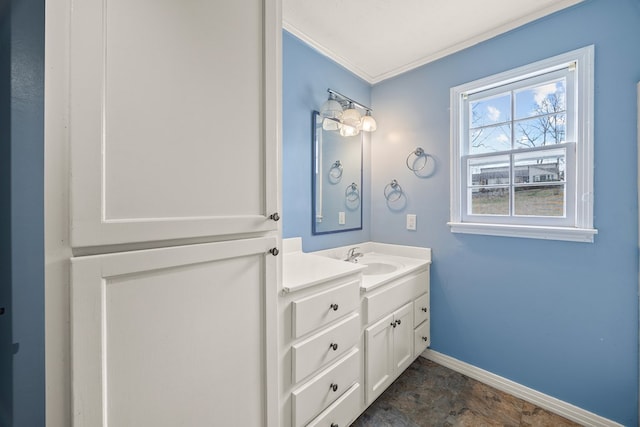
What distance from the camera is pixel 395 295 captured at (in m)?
1.73

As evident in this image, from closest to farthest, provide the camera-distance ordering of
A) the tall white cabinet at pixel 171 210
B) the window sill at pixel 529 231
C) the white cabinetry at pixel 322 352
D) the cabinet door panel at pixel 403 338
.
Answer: the tall white cabinet at pixel 171 210 → the white cabinetry at pixel 322 352 → the window sill at pixel 529 231 → the cabinet door panel at pixel 403 338

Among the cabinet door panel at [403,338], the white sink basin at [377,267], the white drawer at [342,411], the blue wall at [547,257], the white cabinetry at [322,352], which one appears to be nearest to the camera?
the white cabinetry at [322,352]

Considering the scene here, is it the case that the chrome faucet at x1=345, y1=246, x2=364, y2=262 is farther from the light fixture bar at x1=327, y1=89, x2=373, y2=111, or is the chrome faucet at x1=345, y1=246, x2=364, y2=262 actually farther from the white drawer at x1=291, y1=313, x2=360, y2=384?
the light fixture bar at x1=327, y1=89, x2=373, y2=111

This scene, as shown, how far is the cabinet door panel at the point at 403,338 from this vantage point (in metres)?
1.75

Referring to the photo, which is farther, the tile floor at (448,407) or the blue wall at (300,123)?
the blue wall at (300,123)

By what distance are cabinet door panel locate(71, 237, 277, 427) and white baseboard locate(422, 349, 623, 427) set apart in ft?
5.29

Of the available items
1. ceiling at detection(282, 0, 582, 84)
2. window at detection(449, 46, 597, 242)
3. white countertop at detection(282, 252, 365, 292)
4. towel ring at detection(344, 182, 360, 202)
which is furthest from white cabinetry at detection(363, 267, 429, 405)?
ceiling at detection(282, 0, 582, 84)

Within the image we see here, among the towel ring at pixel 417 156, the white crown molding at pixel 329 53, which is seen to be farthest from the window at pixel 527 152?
the white crown molding at pixel 329 53

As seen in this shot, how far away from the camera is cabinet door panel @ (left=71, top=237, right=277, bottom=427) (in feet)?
2.02

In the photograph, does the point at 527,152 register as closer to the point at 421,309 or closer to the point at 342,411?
the point at 421,309

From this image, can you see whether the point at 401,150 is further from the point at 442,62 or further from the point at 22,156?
the point at 22,156

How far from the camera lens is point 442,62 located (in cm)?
207

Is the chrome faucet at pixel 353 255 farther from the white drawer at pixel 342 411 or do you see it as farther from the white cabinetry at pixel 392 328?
the white drawer at pixel 342 411

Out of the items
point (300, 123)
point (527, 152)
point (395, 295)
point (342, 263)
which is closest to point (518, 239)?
point (527, 152)
